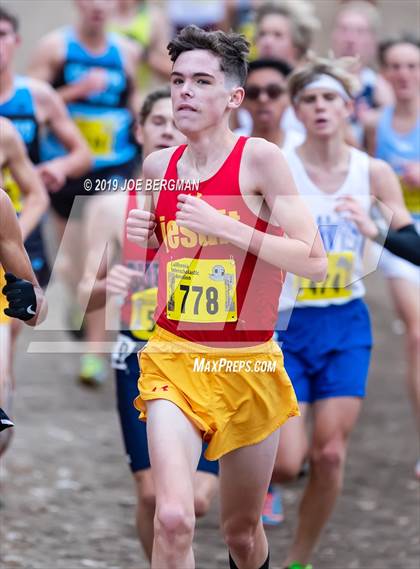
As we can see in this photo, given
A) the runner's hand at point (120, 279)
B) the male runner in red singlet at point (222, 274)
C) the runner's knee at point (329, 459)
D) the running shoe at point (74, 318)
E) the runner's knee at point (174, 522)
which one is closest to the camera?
the runner's knee at point (174, 522)

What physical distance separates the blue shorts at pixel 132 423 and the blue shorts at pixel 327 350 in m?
0.62

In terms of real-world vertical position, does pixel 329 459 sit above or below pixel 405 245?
below

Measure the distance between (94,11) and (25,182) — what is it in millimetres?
3010

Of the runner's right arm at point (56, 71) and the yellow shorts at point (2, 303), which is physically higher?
the runner's right arm at point (56, 71)

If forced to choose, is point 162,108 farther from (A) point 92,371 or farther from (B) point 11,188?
(A) point 92,371

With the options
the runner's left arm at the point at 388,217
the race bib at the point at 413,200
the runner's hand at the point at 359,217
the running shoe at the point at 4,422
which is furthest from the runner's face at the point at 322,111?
the running shoe at the point at 4,422

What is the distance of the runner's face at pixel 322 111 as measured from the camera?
6266mm

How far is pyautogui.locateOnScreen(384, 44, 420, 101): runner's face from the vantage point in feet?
27.0

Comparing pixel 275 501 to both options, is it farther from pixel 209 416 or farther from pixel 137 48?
pixel 137 48

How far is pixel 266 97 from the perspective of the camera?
23.1ft

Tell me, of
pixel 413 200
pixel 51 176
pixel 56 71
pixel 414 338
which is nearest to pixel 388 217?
pixel 414 338

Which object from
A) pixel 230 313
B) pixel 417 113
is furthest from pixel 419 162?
pixel 230 313

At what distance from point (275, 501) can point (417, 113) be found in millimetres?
2737

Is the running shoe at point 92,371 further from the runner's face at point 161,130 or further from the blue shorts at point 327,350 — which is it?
the runner's face at point 161,130
